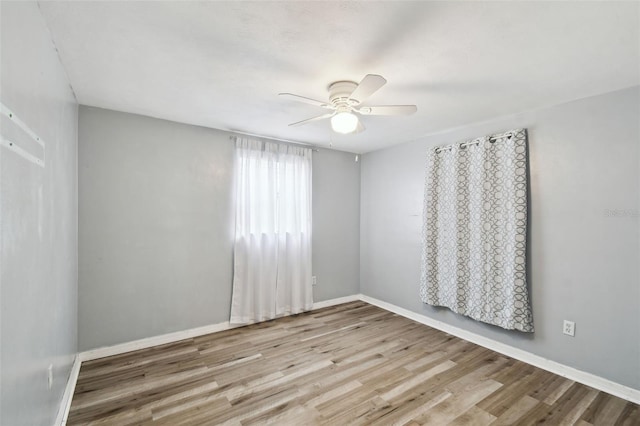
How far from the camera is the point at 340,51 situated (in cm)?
176

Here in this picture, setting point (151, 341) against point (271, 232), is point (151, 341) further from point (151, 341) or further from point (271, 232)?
point (271, 232)

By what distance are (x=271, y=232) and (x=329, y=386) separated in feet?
6.40

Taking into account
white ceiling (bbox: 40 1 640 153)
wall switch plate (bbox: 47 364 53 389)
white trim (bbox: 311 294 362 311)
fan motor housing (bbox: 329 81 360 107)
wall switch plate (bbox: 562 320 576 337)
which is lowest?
white trim (bbox: 311 294 362 311)

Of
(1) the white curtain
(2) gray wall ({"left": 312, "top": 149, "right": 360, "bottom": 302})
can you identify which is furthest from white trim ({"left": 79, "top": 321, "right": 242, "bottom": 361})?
Result: (2) gray wall ({"left": 312, "top": 149, "right": 360, "bottom": 302})

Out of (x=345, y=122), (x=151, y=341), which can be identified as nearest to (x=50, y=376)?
(x=151, y=341)

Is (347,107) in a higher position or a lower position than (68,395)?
higher

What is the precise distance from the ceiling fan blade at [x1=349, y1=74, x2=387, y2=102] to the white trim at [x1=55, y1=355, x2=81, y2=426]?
2806 mm

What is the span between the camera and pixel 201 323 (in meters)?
3.30

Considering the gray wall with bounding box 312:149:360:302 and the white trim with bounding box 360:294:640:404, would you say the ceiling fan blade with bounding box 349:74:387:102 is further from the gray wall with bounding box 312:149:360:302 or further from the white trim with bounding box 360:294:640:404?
the white trim with bounding box 360:294:640:404

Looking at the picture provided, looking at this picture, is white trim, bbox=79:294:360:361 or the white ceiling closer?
the white ceiling

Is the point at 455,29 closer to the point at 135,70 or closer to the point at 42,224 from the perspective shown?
the point at 135,70

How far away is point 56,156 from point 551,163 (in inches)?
152

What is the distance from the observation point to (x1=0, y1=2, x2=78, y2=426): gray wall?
41.8 inches

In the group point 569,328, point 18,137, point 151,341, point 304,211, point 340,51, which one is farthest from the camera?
point 304,211
